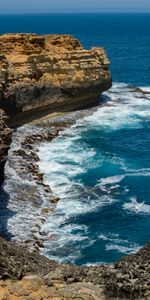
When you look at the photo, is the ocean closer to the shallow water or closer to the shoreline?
the shallow water

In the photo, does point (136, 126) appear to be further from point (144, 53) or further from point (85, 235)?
point (144, 53)

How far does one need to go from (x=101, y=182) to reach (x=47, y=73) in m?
21.9

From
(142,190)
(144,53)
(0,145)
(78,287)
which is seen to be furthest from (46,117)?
(144,53)

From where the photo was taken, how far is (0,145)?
110 feet

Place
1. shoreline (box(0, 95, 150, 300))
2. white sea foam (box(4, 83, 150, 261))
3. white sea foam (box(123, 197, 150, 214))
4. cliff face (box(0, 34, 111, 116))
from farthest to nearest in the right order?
cliff face (box(0, 34, 111, 116)) → white sea foam (box(123, 197, 150, 214)) → white sea foam (box(4, 83, 150, 261)) → shoreline (box(0, 95, 150, 300))

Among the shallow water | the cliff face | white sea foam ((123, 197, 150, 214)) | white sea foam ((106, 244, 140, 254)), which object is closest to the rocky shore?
the cliff face

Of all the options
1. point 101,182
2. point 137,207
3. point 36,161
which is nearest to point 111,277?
point 137,207

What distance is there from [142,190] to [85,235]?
855 cm

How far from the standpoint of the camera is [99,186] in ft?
133

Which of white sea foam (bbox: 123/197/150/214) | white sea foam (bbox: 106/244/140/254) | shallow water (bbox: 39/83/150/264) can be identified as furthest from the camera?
white sea foam (bbox: 123/197/150/214)

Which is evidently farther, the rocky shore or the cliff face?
the cliff face

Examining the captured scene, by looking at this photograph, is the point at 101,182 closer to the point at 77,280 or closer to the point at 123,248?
the point at 123,248

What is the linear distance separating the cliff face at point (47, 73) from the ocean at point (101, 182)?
10.9 feet

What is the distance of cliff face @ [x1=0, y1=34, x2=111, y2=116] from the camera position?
5425 cm
